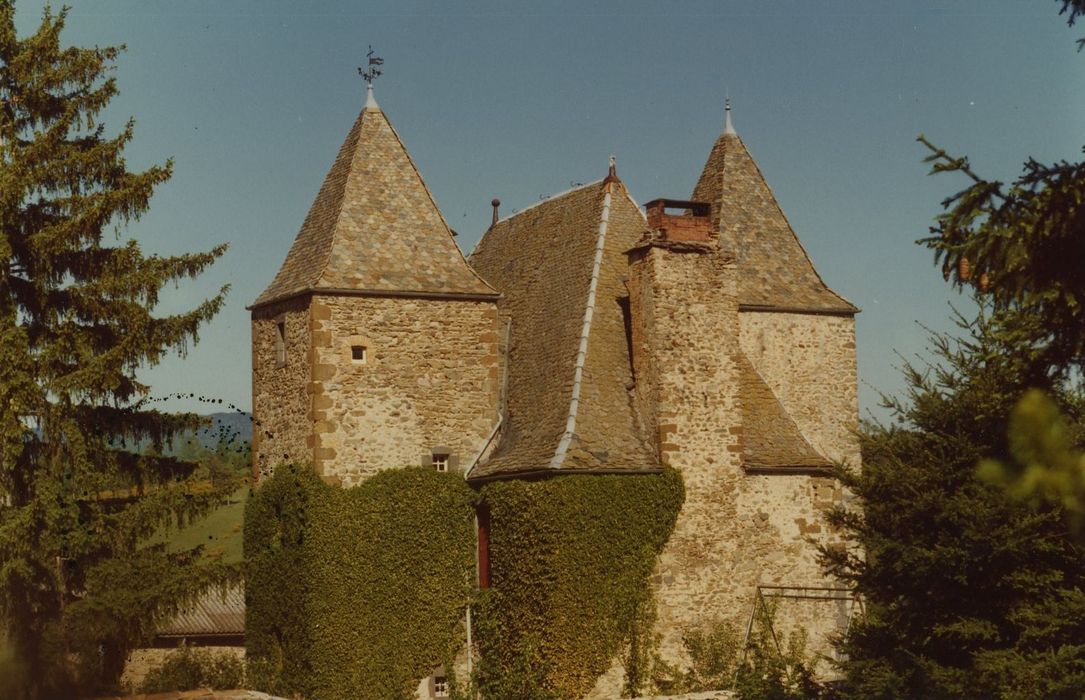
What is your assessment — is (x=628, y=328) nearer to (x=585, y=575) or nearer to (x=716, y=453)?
(x=716, y=453)

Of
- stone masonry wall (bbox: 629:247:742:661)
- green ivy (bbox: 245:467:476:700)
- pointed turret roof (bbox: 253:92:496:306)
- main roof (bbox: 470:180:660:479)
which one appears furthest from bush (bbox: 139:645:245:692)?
stone masonry wall (bbox: 629:247:742:661)

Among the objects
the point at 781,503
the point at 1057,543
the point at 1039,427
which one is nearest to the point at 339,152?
the point at 781,503

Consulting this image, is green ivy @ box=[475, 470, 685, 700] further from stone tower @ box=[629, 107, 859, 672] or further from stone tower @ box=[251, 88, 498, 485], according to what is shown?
stone tower @ box=[251, 88, 498, 485]

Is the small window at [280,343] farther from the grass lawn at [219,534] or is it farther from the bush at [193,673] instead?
the grass lawn at [219,534]

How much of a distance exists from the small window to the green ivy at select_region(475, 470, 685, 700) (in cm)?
565

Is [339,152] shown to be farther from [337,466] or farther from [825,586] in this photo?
[825,586]

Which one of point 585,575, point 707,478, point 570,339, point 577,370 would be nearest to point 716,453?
point 707,478

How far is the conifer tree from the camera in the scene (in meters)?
21.6

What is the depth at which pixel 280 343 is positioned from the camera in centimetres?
2486

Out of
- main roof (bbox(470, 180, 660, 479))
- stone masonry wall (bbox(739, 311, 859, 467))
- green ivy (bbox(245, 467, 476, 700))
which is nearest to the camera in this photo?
main roof (bbox(470, 180, 660, 479))

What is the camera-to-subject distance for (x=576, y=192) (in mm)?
27484

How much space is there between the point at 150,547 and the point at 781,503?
36.4 ft

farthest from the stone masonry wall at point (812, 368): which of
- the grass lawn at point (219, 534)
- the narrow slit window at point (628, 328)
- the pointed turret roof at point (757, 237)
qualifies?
the grass lawn at point (219, 534)

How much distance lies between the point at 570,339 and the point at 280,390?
18.1 feet
